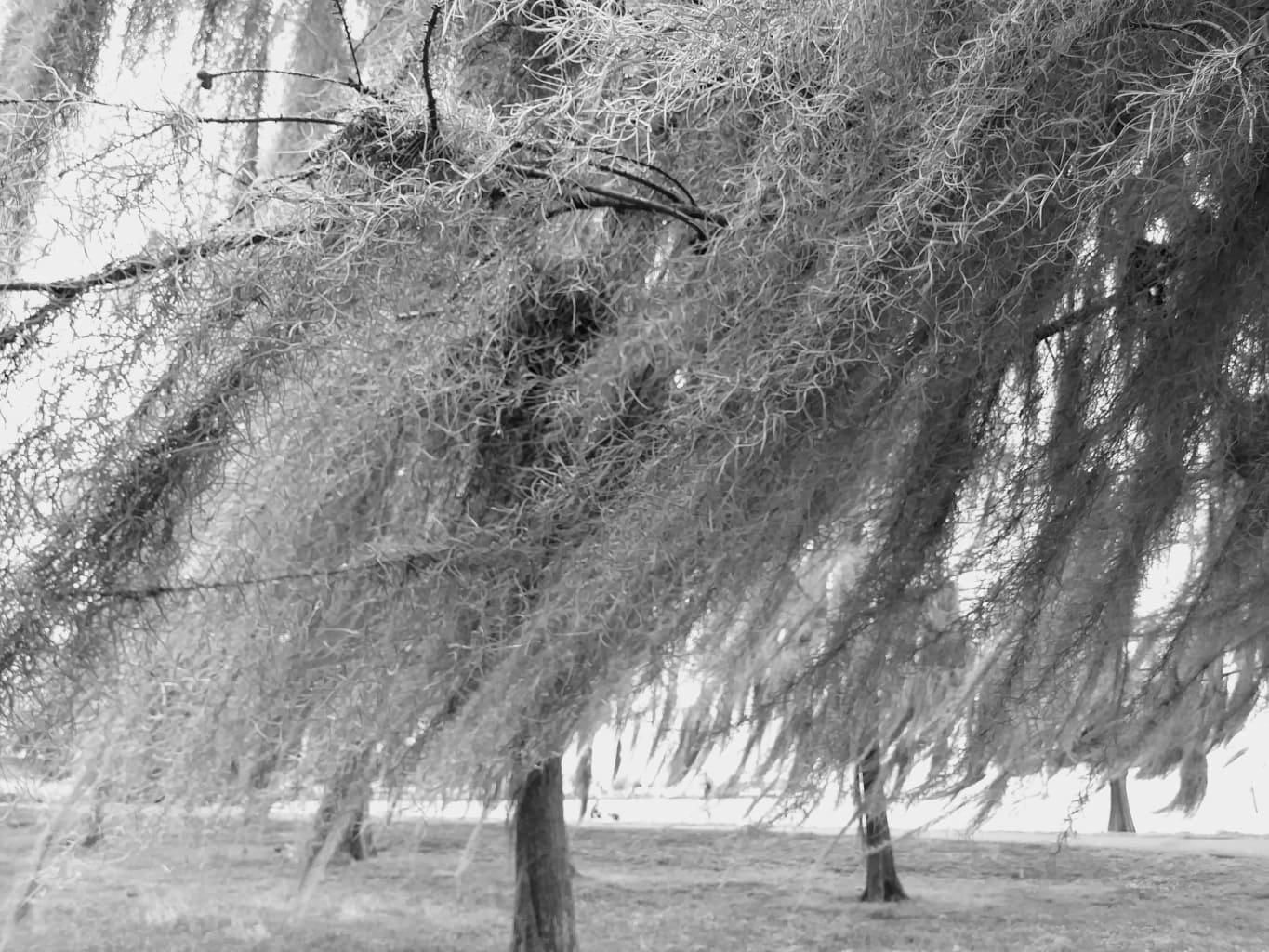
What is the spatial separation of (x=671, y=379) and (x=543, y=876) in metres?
2.15

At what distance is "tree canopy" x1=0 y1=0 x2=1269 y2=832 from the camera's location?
0.88m

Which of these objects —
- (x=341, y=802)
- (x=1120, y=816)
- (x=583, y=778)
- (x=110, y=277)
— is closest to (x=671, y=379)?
(x=110, y=277)

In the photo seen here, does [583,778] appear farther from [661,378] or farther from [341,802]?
[661,378]

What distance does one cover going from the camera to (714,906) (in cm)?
531

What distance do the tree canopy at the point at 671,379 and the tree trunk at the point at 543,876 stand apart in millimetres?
1533

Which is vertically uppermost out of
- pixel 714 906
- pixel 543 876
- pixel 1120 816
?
pixel 1120 816

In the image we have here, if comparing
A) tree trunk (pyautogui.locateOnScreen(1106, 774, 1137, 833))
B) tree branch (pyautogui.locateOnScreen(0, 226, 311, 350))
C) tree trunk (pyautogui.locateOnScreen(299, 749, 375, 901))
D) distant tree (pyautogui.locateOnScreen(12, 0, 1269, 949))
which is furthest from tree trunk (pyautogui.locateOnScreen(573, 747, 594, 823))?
tree trunk (pyautogui.locateOnScreen(1106, 774, 1137, 833))

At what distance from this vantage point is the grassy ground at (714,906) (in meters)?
4.44

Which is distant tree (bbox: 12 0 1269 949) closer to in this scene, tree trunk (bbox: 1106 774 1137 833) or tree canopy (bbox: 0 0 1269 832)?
tree canopy (bbox: 0 0 1269 832)

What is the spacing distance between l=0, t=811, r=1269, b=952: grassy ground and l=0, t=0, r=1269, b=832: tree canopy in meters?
2.18

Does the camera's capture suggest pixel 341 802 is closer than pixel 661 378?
No

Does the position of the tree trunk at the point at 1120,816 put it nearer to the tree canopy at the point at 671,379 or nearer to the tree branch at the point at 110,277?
the tree canopy at the point at 671,379

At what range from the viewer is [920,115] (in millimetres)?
906

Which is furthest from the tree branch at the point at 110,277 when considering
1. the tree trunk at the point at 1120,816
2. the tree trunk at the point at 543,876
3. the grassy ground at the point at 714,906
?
the tree trunk at the point at 1120,816
